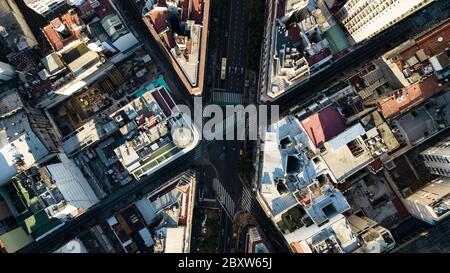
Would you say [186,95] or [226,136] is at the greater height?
[186,95]

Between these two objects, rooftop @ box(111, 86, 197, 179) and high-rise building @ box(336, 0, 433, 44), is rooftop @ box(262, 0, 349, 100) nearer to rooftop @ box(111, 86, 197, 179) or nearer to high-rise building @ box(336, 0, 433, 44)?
high-rise building @ box(336, 0, 433, 44)

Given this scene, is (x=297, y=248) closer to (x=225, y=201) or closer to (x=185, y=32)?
(x=225, y=201)

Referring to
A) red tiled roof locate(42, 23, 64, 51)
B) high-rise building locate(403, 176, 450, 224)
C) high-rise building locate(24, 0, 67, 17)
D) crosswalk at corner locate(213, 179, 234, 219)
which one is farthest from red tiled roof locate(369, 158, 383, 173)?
high-rise building locate(24, 0, 67, 17)

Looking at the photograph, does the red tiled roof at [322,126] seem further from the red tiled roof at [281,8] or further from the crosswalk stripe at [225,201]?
the crosswalk stripe at [225,201]

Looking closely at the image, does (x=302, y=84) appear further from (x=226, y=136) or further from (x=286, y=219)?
(x=286, y=219)

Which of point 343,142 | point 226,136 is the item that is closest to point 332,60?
point 343,142

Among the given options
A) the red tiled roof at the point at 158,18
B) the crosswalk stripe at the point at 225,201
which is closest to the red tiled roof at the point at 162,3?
the red tiled roof at the point at 158,18

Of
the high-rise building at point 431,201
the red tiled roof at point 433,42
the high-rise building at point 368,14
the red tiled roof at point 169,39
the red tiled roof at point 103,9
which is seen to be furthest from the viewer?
the red tiled roof at point 103,9
